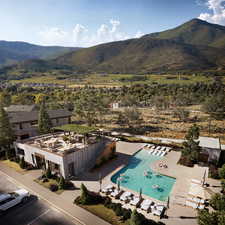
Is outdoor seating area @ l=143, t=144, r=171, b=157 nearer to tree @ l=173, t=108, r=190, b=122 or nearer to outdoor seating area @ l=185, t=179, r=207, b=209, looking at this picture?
outdoor seating area @ l=185, t=179, r=207, b=209

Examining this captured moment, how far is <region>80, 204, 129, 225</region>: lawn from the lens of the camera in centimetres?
1355

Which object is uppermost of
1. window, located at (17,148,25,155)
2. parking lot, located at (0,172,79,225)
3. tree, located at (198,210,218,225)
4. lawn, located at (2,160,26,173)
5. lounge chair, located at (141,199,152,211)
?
tree, located at (198,210,218,225)

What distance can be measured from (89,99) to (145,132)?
16.6 m

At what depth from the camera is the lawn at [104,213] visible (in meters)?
13.6

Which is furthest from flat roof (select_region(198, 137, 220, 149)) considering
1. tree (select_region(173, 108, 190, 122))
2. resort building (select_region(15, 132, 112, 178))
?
tree (select_region(173, 108, 190, 122))

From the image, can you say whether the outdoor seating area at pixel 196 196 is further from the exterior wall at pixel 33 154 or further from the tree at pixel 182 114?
the tree at pixel 182 114

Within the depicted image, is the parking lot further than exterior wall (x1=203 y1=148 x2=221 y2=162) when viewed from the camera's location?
No

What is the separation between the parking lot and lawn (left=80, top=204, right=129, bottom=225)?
6.06ft

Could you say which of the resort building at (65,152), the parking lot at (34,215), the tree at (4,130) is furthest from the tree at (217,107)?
the tree at (4,130)

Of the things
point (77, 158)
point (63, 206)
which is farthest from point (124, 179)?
point (63, 206)

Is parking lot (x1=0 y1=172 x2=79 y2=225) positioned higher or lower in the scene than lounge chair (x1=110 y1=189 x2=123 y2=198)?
lower

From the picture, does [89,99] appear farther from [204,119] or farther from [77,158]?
[204,119]

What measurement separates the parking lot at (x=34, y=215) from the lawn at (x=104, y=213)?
1847 millimetres

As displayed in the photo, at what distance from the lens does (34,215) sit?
1468 centimetres
